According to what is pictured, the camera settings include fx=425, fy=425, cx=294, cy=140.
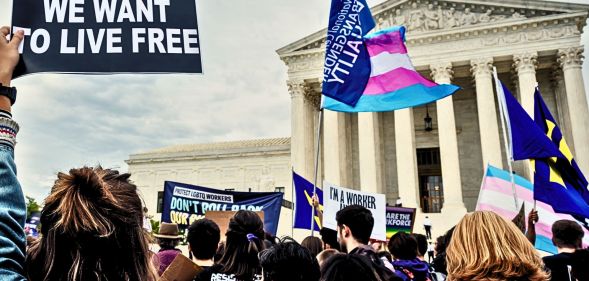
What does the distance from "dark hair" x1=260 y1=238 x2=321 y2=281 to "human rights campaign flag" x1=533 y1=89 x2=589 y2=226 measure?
19.5 feet

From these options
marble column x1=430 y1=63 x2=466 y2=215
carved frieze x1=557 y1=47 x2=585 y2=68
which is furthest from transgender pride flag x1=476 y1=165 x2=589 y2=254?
carved frieze x1=557 y1=47 x2=585 y2=68

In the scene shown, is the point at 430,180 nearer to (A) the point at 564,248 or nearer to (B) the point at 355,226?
(A) the point at 564,248

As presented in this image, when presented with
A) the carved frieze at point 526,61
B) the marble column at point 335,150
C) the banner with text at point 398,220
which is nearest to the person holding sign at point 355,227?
the banner with text at point 398,220

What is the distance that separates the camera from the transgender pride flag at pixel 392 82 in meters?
8.09

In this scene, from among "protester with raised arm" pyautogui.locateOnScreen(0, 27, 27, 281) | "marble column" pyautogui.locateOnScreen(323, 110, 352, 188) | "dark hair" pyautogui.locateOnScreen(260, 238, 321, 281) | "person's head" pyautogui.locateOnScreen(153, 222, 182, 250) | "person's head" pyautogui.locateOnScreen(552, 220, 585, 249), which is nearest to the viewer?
"protester with raised arm" pyautogui.locateOnScreen(0, 27, 27, 281)

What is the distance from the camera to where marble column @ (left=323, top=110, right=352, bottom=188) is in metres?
29.2

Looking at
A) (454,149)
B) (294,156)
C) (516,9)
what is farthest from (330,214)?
(516,9)

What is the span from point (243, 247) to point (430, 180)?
30.3 meters

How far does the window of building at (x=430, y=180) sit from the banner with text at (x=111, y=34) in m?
30.9

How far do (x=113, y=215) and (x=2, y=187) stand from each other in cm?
38

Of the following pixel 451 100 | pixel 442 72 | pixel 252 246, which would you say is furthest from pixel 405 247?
pixel 442 72

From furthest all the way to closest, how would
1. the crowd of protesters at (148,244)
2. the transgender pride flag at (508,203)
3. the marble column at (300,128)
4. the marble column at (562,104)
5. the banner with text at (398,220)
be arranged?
the marble column at (300,128), the marble column at (562,104), the banner with text at (398,220), the transgender pride flag at (508,203), the crowd of protesters at (148,244)

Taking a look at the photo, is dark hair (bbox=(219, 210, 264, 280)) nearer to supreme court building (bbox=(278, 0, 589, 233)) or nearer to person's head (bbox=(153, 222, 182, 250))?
person's head (bbox=(153, 222, 182, 250))

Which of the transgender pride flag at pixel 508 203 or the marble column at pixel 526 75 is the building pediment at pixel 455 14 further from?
the transgender pride flag at pixel 508 203
